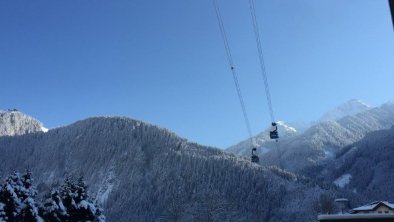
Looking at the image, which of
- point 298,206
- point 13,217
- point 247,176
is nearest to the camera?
point 13,217

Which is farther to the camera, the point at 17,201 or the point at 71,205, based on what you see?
the point at 71,205

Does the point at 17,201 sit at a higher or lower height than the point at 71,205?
lower

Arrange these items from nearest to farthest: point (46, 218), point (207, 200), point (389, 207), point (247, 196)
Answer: point (46, 218)
point (389, 207)
point (207, 200)
point (247, 196)

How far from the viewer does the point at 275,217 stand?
560 ft

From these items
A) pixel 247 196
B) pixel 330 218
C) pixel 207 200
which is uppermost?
pixel 247 196

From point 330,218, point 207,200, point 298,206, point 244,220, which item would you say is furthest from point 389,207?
point 298,206

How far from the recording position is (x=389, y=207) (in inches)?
2104

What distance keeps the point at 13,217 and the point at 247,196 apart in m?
153

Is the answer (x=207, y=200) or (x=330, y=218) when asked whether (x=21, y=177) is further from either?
(x=207, y=200)

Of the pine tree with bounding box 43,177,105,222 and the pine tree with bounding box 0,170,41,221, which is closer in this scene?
the pine tree with bounding box 0,170,41,221

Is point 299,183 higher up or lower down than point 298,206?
higher up

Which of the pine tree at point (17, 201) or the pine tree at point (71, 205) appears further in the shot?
the pine tree at point (71, 205)

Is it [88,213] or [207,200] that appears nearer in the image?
[88,213]

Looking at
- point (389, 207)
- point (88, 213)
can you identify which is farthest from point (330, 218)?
point (389, 207)
